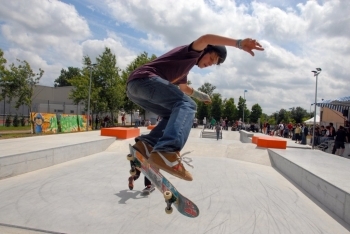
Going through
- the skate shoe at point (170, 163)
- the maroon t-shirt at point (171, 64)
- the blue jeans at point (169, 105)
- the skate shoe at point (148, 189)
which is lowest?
the skate shoe at point (148, 189)

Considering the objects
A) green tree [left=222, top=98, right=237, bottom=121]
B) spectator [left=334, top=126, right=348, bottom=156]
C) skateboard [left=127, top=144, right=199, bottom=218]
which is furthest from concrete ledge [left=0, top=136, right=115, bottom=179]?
green tree [left=222, top=98, right=237, bottom=121]

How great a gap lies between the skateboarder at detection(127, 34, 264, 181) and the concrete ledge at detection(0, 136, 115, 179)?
468 cm

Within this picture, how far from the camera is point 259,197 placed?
5375 mm

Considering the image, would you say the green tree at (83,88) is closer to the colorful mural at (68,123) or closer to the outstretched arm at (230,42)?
the colorful mural at (68,123)

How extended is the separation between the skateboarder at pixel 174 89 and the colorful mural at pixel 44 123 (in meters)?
18.2

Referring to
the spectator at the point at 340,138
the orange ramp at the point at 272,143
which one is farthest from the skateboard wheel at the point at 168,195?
the spectator at the point at 340,138

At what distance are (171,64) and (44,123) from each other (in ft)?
62.4

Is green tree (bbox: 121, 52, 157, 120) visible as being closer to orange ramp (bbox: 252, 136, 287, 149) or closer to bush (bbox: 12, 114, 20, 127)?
bush (bbox: 12, 114, 20, 127)

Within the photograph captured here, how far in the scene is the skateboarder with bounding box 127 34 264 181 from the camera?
2.74 meters

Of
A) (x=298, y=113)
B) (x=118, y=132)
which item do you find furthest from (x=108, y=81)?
(x=298, y=113)

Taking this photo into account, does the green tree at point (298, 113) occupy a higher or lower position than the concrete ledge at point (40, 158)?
higher

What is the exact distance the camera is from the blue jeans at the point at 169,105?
2.76 metres

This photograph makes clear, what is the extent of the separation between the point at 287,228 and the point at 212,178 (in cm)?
297

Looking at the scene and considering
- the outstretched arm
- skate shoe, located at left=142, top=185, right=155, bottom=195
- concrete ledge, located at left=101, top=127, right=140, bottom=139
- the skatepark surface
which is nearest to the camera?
the outstretched arm
